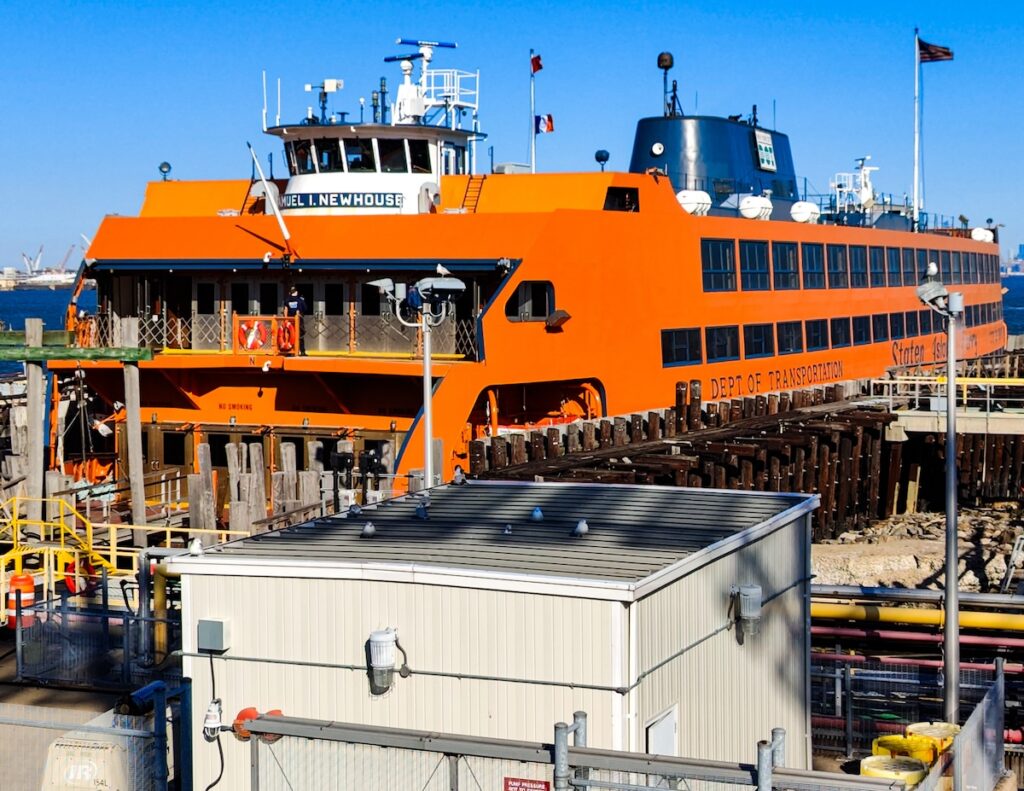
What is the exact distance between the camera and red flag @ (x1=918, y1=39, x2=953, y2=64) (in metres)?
60.3

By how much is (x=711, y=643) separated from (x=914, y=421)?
2630cm

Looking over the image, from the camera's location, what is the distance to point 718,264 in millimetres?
36844

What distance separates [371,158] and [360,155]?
0.81 ft

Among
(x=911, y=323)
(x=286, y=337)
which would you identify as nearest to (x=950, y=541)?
(x=286, y=337)

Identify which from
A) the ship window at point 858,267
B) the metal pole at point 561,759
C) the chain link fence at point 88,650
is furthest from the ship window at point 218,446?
the ship window at point 858,267

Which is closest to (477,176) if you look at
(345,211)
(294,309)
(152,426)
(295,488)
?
(345,211)

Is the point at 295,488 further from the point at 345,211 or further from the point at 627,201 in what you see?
the point at 627,201

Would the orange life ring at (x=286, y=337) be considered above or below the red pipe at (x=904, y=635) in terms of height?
above

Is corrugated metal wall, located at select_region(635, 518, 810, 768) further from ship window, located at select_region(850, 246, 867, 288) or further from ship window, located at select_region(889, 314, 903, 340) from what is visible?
ship window, located at select_region(889, 314, 903, 340)

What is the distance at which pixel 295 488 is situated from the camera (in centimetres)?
2458

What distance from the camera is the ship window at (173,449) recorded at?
1221 inches

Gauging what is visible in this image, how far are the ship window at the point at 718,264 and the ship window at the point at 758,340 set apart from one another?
5.54 ft

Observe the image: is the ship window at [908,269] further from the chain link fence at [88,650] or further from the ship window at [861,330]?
the chain link fence at [88,650]

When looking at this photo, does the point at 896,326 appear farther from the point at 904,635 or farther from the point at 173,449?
the point at 904,635
